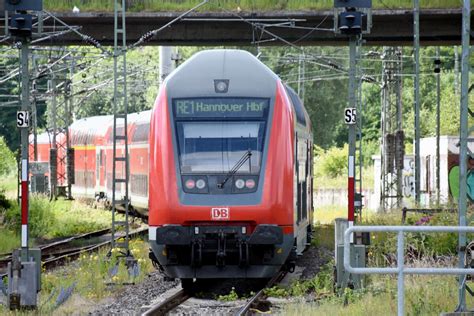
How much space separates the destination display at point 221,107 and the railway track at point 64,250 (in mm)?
5105

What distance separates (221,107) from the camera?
18391 millimetres

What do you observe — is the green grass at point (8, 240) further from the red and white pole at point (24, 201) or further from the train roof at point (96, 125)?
the red and white pole at point (24, 201)

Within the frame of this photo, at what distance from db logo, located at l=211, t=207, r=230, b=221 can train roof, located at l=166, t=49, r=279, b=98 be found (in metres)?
1.82

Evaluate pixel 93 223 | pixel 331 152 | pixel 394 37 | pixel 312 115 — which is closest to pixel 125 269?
pixel 394 37

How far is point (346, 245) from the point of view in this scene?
13023mm

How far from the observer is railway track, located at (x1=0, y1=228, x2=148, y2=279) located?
25453 millimetres

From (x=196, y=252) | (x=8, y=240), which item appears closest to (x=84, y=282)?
(x=196, y=252)

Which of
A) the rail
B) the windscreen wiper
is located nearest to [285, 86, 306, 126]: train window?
the windscreen wiper

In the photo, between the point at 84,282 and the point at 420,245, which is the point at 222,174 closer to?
the point at 84,282

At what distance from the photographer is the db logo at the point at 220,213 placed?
→ 17797 millimetres

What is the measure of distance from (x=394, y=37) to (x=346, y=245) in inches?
846

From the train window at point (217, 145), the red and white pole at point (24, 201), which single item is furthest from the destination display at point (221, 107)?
the red and white pole at point (24, 201)

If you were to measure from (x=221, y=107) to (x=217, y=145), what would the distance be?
2.05 feet

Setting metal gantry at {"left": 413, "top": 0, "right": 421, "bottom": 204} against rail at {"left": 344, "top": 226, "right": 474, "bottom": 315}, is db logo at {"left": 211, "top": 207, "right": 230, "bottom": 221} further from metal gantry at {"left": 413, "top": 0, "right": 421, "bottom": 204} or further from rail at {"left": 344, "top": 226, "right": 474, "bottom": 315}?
metal gantry at {"left": 413, "top": 0, "right": 421, "bottom": 204}
